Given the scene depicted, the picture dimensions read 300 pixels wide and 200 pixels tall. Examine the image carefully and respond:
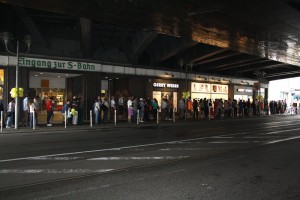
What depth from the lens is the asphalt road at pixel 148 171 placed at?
6.32 m

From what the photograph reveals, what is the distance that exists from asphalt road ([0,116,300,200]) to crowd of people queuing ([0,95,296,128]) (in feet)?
25.3

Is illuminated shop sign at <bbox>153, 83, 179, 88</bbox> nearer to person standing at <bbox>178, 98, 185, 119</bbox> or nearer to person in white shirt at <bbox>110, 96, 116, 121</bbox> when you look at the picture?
person standing at <bbox>178, 98, 185, 119</bbox>

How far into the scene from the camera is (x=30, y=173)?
25.6ft

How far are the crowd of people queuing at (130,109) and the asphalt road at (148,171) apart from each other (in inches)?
303

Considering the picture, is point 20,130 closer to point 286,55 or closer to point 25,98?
point 25,98

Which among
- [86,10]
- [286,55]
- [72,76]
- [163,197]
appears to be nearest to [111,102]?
[72,76]

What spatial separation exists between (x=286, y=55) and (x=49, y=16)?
2167cm

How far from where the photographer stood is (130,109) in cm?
2489

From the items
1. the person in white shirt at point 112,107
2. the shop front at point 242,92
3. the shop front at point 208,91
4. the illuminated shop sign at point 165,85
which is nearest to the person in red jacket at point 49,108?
the person in white shirt at point 112,107

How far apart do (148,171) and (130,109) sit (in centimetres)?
1683

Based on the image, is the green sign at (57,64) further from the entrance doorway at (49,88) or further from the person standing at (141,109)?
the person standing at (141,109)

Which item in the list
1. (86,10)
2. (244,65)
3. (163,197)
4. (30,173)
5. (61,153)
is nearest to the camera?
(163,197)

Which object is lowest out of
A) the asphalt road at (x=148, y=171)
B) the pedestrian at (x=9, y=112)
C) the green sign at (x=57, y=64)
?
the asphalt road at (x=148, y=171)

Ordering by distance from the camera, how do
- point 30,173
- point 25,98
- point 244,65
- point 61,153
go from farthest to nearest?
point 244,65 < point 25,98 < point 61,153 < point 30,173
